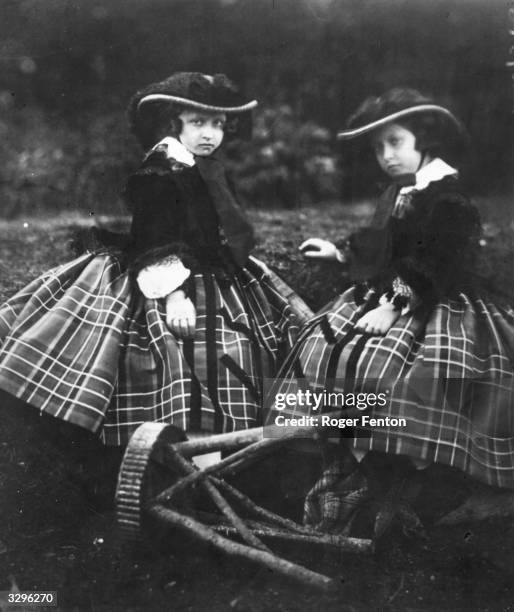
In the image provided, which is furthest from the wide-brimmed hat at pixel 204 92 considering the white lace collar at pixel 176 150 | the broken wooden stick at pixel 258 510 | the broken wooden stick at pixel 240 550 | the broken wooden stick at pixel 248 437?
the broken wooden stick at pixel 240 550

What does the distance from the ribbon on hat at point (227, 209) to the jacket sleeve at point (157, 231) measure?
158 mm

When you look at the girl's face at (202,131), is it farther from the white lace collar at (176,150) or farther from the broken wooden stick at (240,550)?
the broken wooden stick at (240,550)

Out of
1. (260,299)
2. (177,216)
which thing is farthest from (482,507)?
(177,216)

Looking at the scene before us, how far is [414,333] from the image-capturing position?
122 inches

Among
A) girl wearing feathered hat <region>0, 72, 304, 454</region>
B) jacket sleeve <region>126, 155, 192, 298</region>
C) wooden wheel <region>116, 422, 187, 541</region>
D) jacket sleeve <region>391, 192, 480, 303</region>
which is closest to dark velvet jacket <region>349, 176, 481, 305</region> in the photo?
jacket sleeve <region>391, 192, 480, 303</region>

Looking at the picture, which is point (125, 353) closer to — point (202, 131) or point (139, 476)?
point (139, 476)

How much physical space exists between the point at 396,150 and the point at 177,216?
103 cm

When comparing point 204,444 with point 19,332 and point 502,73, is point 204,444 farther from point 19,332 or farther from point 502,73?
point 502,73

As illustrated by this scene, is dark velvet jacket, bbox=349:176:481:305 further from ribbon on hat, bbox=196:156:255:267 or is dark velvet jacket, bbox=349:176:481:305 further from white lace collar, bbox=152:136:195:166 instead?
white lace collar, bbox=152:136:195:166

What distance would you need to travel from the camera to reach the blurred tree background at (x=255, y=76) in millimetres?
3219

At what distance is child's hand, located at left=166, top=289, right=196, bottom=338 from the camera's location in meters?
3.17

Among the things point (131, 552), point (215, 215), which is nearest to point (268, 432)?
point (131, 552)

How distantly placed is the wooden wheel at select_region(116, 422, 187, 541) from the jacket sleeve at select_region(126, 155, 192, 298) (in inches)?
25.4

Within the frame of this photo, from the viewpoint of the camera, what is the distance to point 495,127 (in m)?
3.21
